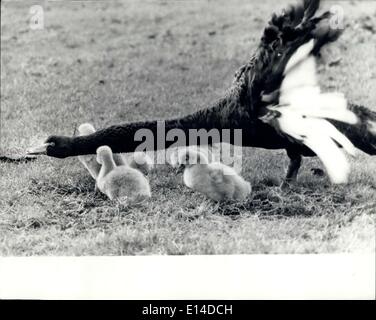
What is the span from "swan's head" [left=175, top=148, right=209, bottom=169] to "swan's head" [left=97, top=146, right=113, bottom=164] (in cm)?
31

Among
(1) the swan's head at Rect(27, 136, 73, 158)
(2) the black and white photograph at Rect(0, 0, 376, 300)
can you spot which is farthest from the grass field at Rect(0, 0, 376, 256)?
(1) the swan's head at Rect(27, 136, 73, 158)

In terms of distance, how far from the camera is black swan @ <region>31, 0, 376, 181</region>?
2346 mm

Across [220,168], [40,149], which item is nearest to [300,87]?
[220,168]

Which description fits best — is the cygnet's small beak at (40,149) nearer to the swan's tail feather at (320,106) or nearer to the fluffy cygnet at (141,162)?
the fluffy cygnet at (141,162)

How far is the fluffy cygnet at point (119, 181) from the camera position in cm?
259

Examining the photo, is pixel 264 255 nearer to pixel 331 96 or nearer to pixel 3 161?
pixel 331 96

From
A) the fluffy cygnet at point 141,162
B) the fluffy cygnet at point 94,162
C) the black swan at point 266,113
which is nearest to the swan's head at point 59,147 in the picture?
the black swan at point 266,113

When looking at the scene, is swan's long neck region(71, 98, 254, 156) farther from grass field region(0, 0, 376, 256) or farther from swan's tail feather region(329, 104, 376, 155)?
swan's tail feather region(329, 104, 376, 155)

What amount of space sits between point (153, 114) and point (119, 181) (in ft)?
3.06

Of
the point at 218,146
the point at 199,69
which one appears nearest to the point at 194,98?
the point at 199,69

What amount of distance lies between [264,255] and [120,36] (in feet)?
8.88

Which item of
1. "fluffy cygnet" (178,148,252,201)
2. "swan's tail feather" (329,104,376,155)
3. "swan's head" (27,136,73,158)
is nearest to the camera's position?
"swan's tail feather" (329,104,376,155)

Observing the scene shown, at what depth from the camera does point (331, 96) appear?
8.00 ft

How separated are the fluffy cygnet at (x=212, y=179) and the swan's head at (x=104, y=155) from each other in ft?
1.02
